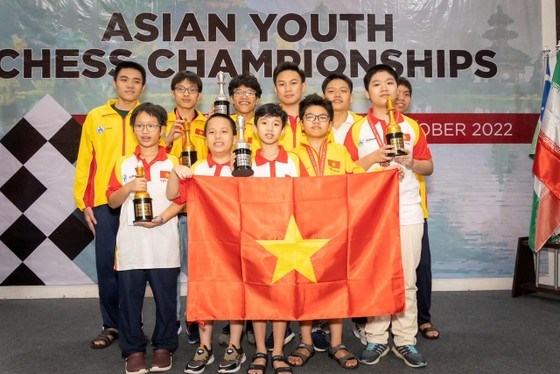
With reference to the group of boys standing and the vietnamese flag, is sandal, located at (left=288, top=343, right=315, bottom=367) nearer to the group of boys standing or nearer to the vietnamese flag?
the group of boys standing

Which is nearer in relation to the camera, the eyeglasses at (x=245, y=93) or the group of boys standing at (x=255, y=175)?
the group of boys standing at (x=255, y=175)

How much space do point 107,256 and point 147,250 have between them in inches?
26.0

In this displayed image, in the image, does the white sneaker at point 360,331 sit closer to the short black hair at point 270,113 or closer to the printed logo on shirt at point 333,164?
the printed logo on shirt at point 333,164

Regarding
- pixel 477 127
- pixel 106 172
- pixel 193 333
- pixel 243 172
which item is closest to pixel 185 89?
pixel 106 172

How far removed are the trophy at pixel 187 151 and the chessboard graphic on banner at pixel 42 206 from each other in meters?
1.94

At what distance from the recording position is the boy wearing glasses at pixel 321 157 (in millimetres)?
2801

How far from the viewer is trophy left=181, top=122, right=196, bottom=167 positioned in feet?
9.82

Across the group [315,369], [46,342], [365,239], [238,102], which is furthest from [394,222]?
[46,342]

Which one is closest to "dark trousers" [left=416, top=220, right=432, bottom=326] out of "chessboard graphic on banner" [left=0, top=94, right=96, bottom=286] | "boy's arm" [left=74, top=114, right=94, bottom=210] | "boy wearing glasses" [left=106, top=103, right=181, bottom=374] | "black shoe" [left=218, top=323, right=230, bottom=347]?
"black shoe" [left=218, top=323, right=230, bottom=347]

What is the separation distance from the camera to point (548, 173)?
430cm

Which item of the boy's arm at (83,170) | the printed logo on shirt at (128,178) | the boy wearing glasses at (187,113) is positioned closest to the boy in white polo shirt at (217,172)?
the printed logo on shirt at (128,178)

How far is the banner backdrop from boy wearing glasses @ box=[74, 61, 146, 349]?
4.68 feet

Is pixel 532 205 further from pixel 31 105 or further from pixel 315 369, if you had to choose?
pixel 31 105

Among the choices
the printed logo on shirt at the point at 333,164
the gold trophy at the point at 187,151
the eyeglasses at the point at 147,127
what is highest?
the eyeglasses at the point at 147,127
